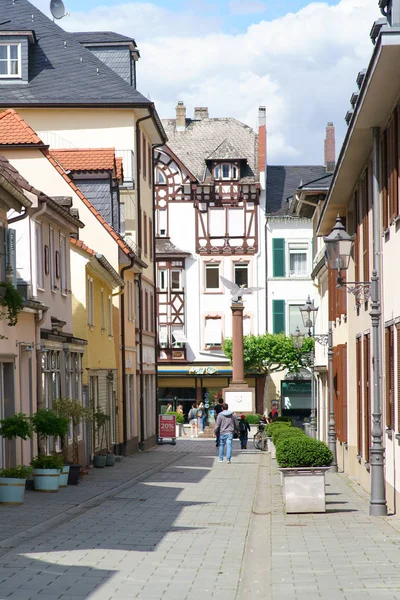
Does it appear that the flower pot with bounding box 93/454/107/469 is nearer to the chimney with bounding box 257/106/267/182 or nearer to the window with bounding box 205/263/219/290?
the window with bounding box 205/263/219/290

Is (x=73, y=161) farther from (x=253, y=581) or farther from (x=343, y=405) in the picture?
(x=253, y=581)

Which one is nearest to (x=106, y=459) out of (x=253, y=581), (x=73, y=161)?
(x=73, y=161)

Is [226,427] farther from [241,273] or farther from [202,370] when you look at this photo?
[241,273]

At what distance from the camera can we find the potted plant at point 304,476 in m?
17.8

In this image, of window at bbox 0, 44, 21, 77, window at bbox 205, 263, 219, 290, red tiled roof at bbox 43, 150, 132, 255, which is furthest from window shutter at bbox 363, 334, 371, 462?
window at bbox 205, 263, 219, 290

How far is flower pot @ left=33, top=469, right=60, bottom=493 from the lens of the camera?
22.0 metres

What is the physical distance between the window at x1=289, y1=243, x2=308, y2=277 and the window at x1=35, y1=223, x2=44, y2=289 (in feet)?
144

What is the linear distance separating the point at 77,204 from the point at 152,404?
15652 mm

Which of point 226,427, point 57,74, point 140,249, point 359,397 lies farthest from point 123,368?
point 359,397


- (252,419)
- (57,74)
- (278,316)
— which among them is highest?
(57,74)

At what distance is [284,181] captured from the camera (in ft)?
233

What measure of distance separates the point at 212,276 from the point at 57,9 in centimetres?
2227

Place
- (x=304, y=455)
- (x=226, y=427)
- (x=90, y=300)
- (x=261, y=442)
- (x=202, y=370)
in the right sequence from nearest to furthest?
(x=304, y=455), (x=90, y=300), (x=226, y=427), (x=261, y=442), (x=202, y=370)

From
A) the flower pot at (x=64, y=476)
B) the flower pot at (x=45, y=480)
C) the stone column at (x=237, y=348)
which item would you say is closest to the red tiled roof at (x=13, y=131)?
the flower pot at (x=64, y=476)
